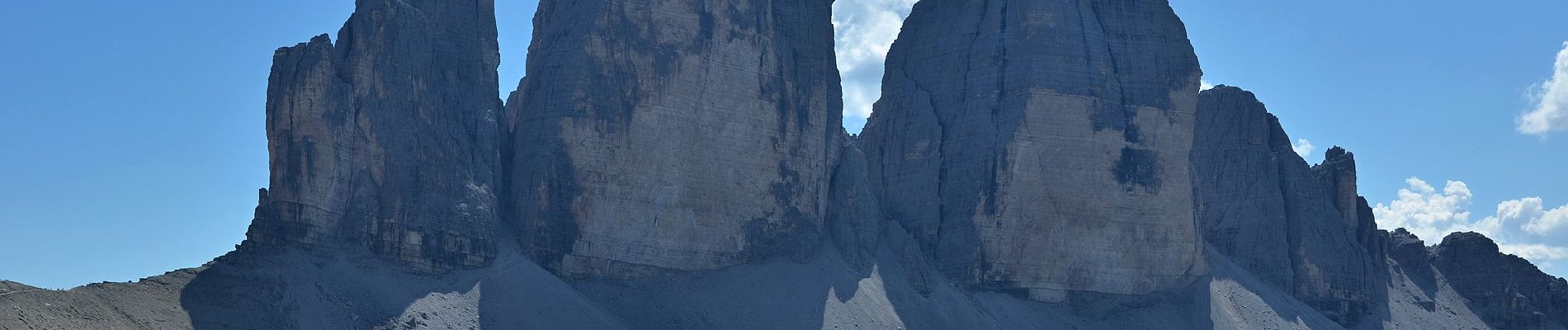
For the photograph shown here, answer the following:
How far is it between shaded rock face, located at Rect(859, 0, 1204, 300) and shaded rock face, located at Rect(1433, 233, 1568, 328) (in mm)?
18521

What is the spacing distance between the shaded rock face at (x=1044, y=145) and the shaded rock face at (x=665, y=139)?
683 cm

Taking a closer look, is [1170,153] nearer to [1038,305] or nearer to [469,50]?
[1038,305]

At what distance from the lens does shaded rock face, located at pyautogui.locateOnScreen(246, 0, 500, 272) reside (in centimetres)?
6066

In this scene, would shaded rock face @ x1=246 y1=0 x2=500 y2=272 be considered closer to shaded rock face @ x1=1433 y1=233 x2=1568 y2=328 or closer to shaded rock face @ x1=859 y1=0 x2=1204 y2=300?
shaded rock face @ x1=859 y1=0 x2=1204 y2=300

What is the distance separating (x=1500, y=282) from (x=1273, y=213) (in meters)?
12.3

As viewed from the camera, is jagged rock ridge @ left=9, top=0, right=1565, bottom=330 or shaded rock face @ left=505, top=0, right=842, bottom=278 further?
shaded rock face @ left=505, top=0, right=842, bottom=278

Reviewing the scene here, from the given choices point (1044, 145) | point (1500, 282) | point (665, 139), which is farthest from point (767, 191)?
point (1500, 282)

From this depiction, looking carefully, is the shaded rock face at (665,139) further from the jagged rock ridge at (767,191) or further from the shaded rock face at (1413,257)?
the shaded rock face at (1413,257)

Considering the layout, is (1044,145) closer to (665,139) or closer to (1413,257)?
(665,139)

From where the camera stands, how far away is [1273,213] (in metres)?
87.5

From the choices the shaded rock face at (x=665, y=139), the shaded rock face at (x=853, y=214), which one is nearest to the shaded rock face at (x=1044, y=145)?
the shaded rock face at (x=853, y=214)

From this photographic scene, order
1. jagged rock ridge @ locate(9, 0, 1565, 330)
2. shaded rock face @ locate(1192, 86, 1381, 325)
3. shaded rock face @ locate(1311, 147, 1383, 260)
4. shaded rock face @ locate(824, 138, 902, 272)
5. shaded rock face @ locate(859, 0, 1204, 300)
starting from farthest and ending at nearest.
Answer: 1. shaded rock face @ locate(1311, 147, 1383, 260)
2. shaded rock face @ locate(1192, 86, 1381, 325)
3. shaded rock face @ locate(859, 0, 1204, 300)
4. shaded rock face @ locate(824, 138, 902, 272)
5. jagged rock ridge @ locate(9, 0, 1565, 330)

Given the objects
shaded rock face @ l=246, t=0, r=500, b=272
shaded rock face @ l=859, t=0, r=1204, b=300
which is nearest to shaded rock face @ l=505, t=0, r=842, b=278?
shaded rock face @ l=246, t=0, r=500, b=272

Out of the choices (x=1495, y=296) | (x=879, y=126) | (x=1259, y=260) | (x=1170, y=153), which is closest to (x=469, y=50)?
(x=879, y=126)
